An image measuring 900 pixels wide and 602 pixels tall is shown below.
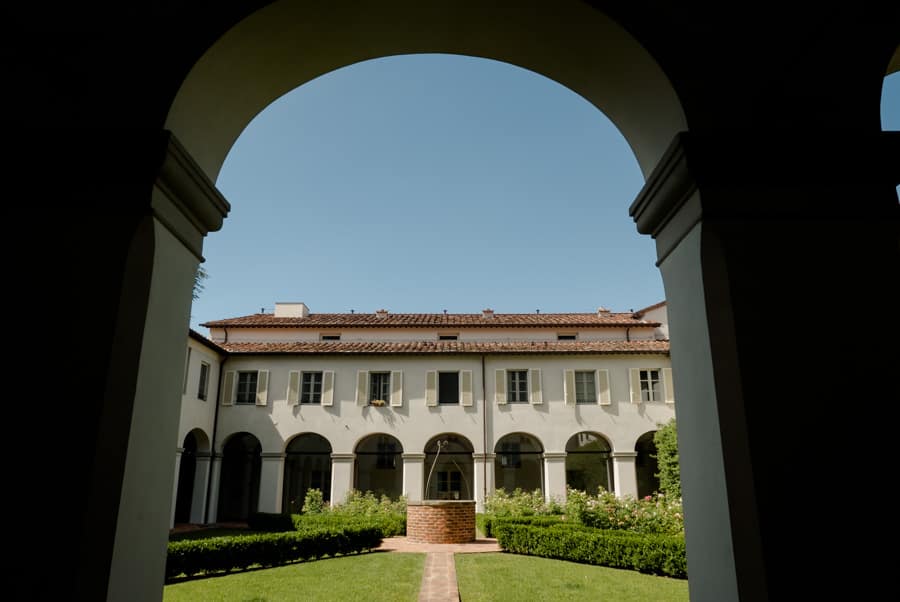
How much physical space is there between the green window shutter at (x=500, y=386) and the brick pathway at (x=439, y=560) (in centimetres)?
703

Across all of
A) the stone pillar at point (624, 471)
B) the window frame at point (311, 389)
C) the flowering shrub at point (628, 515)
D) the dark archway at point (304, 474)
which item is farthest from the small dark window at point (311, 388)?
the stone pillar at point (624, 471)

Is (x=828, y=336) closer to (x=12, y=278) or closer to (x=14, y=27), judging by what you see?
(x=12, y=278)

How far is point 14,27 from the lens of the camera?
8.50 feet

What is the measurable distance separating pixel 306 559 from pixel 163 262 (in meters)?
12.7

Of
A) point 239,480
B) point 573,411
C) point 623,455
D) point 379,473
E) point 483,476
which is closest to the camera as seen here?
point 483,476

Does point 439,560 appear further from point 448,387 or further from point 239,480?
point 239,480

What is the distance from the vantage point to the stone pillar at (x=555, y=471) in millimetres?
22828

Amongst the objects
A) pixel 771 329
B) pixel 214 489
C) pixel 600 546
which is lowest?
pixel 600 546

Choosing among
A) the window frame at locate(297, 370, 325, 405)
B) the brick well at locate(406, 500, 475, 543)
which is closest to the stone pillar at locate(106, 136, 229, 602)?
the brick well at locate(406, 500, 475, 543)

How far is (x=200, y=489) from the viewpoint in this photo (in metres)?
22.6

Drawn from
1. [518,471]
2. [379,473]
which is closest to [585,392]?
[518,471]

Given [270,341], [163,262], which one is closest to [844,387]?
[163,262]

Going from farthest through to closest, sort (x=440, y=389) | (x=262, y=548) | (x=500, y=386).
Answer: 1. (x=440, y=389)
2. (x=500, y=386)
3. (x=262, y=548)

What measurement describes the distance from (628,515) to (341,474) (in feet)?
38.9
